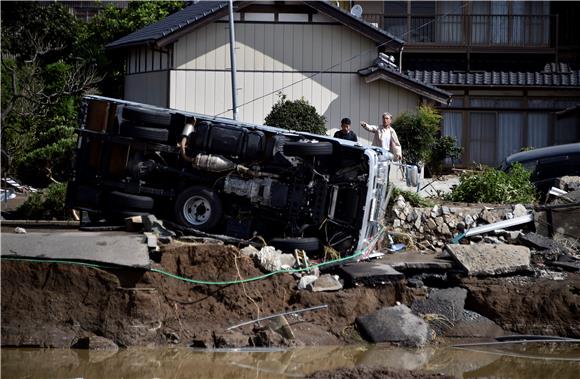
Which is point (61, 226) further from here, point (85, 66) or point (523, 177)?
point (85, 66)

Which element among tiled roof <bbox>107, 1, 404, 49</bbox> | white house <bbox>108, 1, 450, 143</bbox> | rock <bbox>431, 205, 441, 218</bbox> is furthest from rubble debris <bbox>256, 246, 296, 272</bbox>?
tiled roof <bbox>107, 1, 404, 49</bbox>

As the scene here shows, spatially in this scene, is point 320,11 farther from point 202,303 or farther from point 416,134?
point 202,303

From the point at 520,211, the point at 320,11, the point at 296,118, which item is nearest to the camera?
the point at 520,211

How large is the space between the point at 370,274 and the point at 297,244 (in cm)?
104

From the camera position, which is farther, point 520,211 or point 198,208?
point 520,211

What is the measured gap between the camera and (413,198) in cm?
1577

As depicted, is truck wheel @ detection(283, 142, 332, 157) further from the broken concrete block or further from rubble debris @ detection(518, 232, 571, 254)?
rubble debris @ detection(518, 232, 571, 254)

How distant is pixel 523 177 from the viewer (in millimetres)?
16656

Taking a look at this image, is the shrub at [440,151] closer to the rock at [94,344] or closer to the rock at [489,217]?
the rock at [489,217]

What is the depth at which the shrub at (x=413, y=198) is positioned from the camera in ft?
51.3

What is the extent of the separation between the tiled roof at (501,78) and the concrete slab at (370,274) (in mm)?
14882

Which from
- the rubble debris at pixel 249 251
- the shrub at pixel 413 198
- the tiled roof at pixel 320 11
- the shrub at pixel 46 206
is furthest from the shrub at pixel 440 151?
the rubble debris at pixel 249 251

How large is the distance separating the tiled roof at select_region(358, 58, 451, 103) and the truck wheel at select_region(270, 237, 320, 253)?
10.1m

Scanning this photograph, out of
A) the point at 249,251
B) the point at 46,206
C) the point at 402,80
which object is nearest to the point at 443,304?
the point at 249,251
